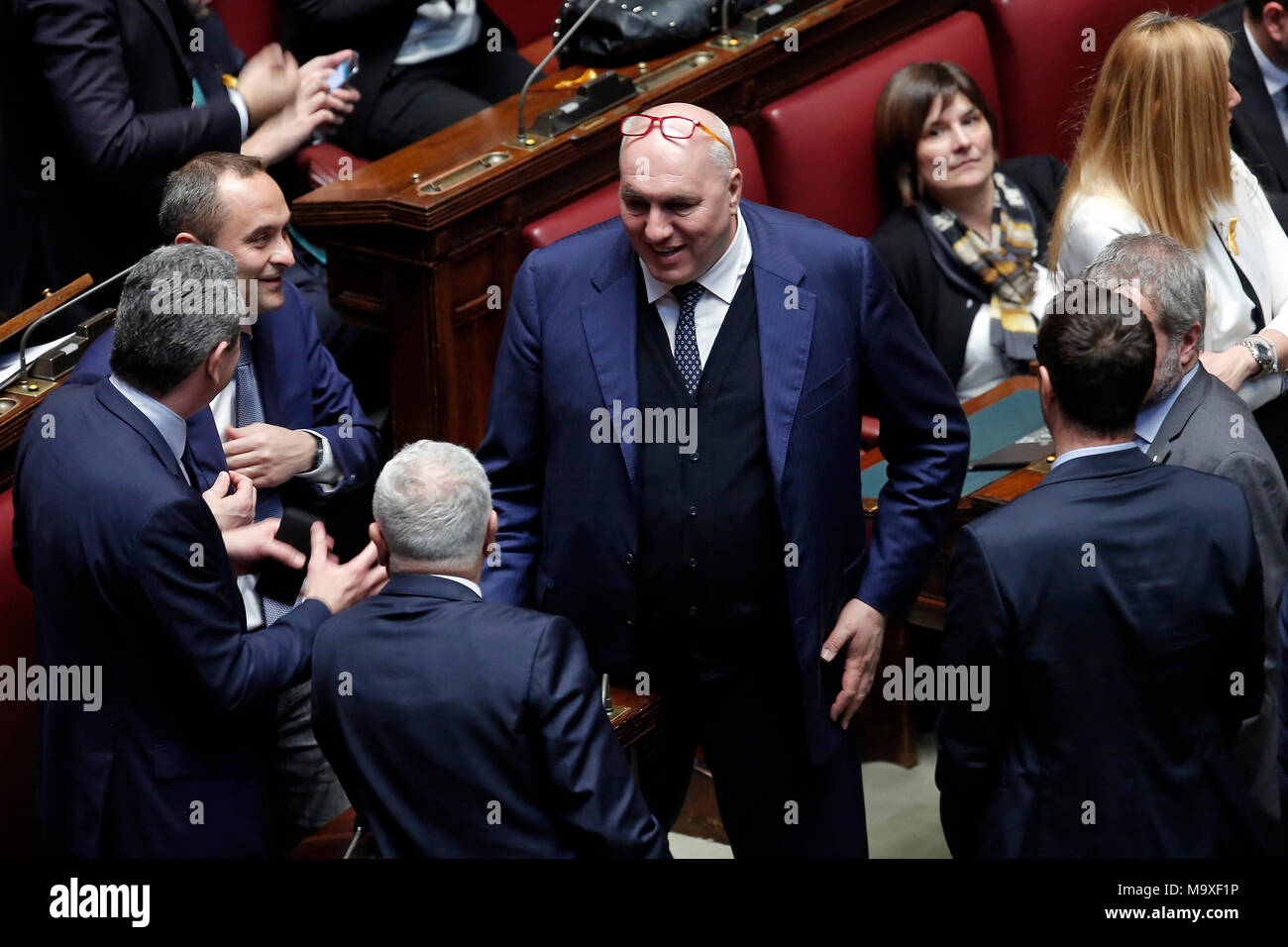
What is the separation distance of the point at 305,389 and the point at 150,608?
28.1 inches

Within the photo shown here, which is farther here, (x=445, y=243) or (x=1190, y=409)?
(x=445, y=243)

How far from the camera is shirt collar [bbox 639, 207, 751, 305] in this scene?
2369 mm

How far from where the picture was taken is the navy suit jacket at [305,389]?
2654 millimetres

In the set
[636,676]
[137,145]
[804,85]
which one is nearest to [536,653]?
[636,676]

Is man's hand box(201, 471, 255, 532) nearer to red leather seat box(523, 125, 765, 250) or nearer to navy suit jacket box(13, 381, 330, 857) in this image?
navy suit jacket box(13, 381, 330, 857)

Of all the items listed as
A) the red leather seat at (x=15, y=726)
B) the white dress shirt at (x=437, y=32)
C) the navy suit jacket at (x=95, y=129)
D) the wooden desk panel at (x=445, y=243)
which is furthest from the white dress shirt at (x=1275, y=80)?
the red leather seat at (x=15, y=726)

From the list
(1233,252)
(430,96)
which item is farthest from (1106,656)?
(430,96)

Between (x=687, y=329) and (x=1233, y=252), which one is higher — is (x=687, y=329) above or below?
below

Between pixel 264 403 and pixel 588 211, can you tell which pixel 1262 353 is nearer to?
pixel 588 211

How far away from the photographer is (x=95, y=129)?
3051 millimetres

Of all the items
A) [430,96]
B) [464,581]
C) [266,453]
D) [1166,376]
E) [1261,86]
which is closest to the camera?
[464,581]
